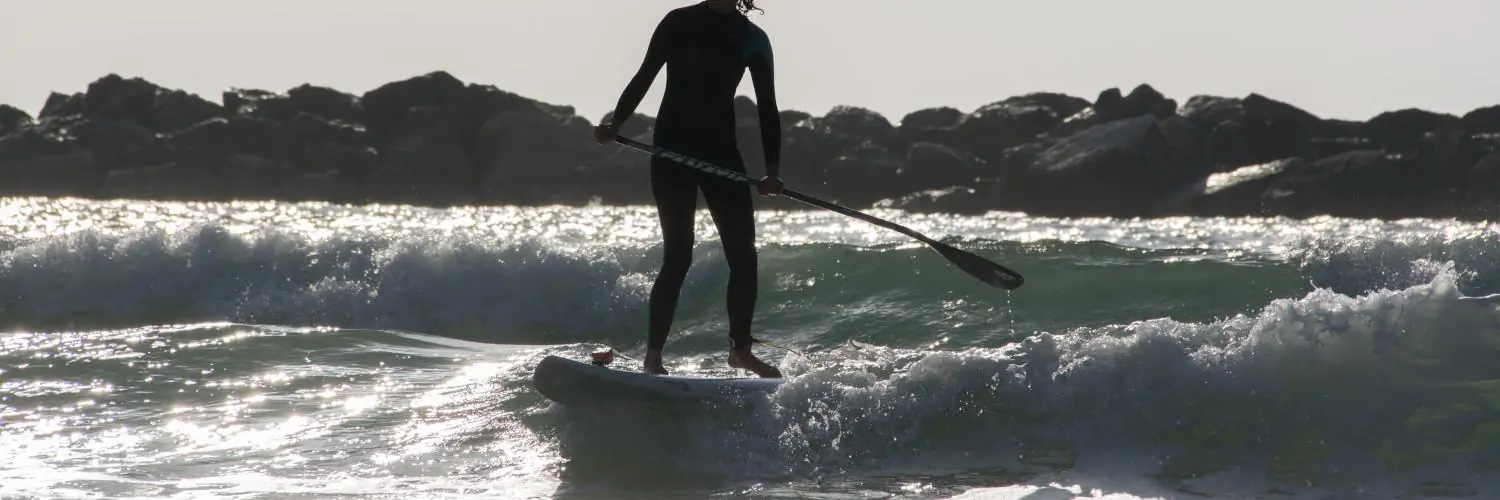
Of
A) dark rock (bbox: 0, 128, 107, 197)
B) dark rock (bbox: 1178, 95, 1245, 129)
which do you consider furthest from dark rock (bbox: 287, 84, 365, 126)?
dark rock (bbox: 1178, 95, 1245, 129)

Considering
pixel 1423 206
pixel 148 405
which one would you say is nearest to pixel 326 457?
pixel 148 405

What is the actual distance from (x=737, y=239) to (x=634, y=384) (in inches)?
25.7

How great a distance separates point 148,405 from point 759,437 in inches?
112

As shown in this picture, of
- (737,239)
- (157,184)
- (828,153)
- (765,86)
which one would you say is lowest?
(737,239)

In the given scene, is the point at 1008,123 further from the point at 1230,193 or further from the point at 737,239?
the point at 737,239

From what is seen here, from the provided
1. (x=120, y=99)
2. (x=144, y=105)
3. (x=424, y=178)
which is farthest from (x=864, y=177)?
(x=120, y=99)

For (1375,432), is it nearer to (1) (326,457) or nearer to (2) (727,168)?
(2) (727,168)

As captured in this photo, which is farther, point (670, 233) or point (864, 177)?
point (864, 177)

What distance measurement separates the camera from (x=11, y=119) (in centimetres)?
4191

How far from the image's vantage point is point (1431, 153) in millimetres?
30578

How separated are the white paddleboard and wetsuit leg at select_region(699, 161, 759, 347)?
236 mm

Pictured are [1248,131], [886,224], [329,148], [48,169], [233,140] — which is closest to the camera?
[886,224]

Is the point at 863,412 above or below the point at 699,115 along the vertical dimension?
below

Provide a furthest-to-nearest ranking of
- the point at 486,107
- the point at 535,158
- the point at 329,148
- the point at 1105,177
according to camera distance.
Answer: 1. the point at 486,107
2. the point at 329,148
3. the point at 535,158
4. the point at 1105,177
